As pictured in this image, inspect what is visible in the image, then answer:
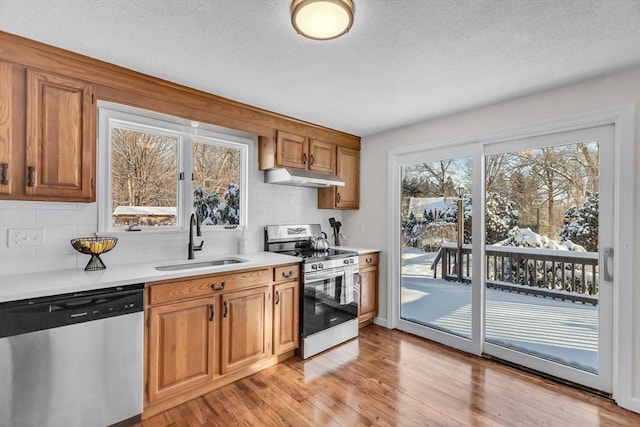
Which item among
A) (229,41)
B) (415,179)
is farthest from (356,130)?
(229,41)

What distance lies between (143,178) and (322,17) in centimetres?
207

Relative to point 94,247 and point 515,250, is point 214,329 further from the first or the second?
point 515,250

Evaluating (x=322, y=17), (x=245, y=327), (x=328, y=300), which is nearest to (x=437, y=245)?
(x=328, y=300)

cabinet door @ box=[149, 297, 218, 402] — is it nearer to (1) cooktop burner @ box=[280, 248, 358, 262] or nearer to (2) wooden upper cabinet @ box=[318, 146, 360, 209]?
(1) cooktop burner @ box=[280, 248, 358, 262]

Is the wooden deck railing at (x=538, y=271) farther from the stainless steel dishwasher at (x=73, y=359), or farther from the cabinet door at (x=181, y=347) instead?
the stainless steel dishwasher at (x=73, y=359)

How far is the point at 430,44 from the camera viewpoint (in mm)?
1827

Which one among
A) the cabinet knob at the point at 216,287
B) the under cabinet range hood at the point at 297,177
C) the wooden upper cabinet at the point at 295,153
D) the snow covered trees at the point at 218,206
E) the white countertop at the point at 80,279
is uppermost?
the wooden upper cabinet at the point at 295,153

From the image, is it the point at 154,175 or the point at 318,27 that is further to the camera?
the point at 154,175

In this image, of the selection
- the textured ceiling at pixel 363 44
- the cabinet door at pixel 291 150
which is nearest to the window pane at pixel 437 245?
the textured ceiling at pixel 363 44

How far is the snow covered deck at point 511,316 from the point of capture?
246 centimetres

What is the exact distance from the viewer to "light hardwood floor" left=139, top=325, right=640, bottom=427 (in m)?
2.02

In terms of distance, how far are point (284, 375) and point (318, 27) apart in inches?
101

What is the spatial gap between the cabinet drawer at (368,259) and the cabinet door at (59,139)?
2593mm

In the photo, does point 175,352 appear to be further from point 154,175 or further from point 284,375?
point 154,175
